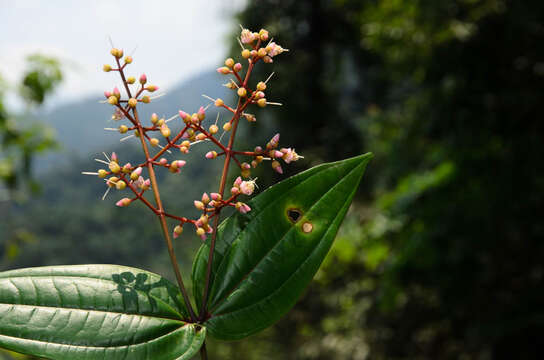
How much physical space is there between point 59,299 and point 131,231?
3514 cm

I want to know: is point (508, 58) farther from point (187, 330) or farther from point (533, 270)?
point (187, 330)

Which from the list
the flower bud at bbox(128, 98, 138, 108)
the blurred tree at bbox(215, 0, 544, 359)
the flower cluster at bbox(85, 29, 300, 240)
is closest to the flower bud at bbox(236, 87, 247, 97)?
the flower cluster at bbox(85, 29, 300, 240)

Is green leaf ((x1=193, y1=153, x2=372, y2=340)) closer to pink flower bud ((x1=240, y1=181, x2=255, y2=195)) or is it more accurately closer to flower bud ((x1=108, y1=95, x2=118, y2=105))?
pink flower bud ((x1=240, y1=181, x2=255, y2=195))

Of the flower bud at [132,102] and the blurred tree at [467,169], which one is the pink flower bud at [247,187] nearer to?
the flower bud at [132,102]

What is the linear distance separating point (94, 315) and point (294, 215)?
0.21 meters

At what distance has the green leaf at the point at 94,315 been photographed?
38 cm

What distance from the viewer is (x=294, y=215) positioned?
0.46 m

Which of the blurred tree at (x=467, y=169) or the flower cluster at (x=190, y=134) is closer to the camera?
the flower cluster at (x=190, y=134)

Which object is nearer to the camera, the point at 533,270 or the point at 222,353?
the point at 533,270

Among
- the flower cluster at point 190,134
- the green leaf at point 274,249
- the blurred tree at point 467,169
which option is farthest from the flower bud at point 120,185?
the blurred tree at point 467,169

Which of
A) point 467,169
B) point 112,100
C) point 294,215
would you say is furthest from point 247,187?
point 467,169

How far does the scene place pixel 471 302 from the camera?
313 centimetres

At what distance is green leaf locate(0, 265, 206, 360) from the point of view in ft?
1.25

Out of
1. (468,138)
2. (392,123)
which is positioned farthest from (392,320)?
(468,138)
